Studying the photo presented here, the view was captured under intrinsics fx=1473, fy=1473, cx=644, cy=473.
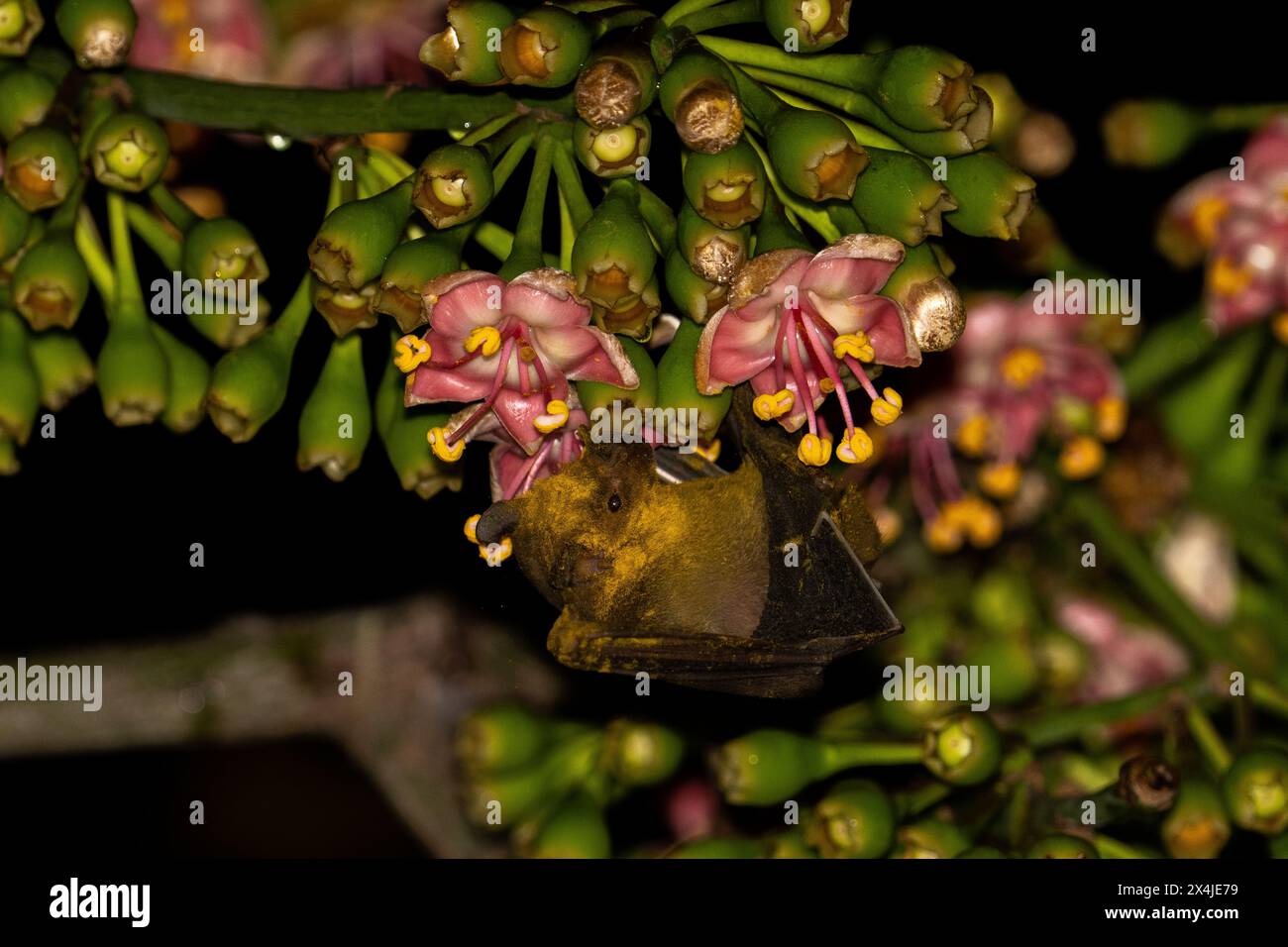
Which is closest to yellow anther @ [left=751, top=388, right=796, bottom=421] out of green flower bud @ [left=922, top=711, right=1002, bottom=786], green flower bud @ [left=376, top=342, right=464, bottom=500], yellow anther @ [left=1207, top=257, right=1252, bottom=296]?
green flower bud @ [left=376, top=342, right=464, bottom=500]

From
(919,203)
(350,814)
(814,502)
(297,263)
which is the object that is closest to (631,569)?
(814,502)

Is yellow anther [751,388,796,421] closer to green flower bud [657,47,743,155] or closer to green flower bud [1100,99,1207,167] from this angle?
green flower bud [657,47,743,155]

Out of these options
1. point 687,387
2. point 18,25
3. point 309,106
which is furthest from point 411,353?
point 18,25

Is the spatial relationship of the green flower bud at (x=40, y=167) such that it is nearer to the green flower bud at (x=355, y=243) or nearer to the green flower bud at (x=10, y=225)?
the green flower bud at (x=10, y=225)

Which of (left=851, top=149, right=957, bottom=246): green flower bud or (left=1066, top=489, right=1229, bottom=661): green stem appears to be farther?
(left=1066, top=489, right=1229, bottom=661): green stem

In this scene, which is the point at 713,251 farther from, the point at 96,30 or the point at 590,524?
the point at 96,30

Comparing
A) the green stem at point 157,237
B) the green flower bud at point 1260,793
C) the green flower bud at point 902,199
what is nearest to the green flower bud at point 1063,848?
the green flower bud at point 1260,793
